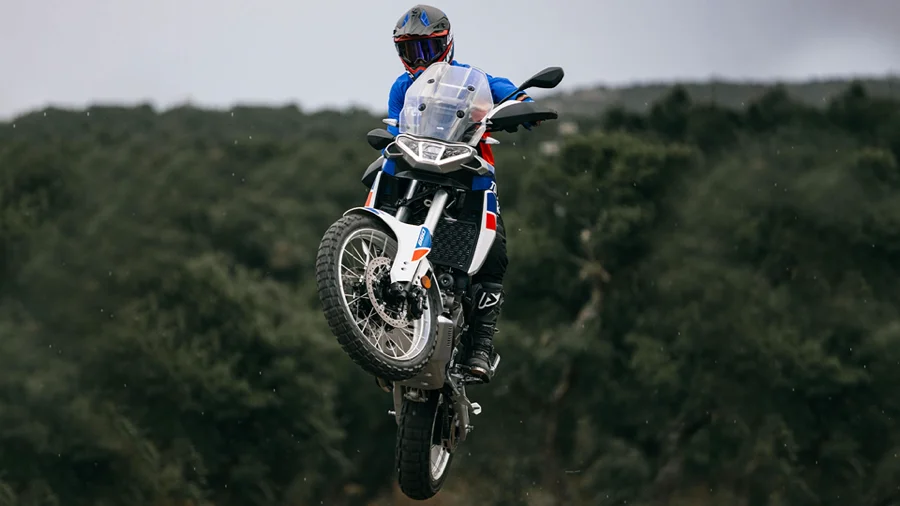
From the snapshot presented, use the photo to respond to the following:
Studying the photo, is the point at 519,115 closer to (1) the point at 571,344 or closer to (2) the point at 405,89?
(2) the point at 405,89

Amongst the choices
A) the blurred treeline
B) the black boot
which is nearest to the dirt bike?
the black boot

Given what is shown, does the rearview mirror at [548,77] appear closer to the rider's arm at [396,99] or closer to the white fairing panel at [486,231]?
the white fairing panel at [486,231]

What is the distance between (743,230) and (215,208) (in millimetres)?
20800

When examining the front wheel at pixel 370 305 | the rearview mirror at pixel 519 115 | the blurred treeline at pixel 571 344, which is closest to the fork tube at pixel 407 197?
the front wheel at pixel 370 305

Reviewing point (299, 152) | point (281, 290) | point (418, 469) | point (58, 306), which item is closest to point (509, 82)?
point (418, 469)

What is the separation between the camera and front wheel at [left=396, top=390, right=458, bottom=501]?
46.0ft

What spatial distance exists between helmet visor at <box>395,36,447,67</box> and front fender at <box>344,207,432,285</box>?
164cm

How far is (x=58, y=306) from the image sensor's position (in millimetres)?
39094

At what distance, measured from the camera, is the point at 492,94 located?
14.1 metres

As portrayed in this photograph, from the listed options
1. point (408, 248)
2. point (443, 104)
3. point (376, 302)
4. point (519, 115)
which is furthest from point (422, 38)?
point (376, 302)

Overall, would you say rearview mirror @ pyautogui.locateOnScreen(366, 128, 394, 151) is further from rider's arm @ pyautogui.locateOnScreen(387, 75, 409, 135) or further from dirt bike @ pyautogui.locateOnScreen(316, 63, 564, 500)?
rider's arm @ pyautogui.locateOnScreen(387, 75, 409, 135)

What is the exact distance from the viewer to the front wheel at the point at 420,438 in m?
14.0

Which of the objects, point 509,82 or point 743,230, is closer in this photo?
point 509,82

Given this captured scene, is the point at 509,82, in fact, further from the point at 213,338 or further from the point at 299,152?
the point at 299,152
